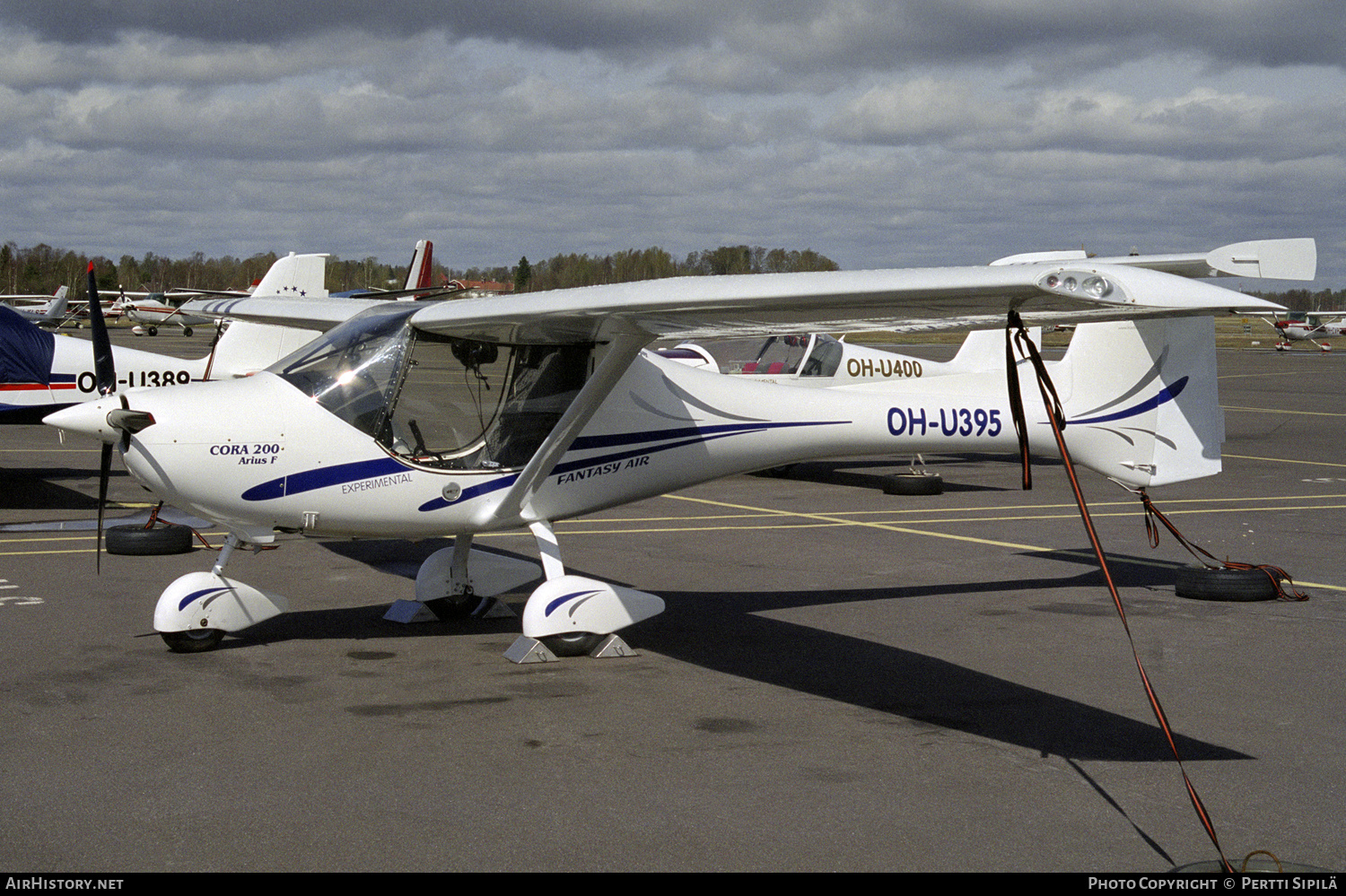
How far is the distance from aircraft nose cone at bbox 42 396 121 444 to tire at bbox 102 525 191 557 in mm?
4217

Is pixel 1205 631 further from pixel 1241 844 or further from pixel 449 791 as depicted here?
pixel 449 791

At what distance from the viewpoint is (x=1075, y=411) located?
31.5 ft

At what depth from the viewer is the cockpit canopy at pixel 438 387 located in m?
7.65

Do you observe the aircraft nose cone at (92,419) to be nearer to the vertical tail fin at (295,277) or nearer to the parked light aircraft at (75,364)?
the parked light aircraft at (75,364)

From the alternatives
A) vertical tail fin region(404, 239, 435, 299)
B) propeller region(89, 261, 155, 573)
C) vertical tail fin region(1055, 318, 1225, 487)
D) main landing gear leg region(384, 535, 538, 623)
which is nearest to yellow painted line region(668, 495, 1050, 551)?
vertical tail fin region(1055, 318, 1225, 487)

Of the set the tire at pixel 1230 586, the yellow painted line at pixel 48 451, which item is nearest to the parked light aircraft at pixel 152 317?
the yellow painted line at pixel 48 451

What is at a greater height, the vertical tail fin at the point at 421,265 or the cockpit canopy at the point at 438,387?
the vertical tail fin at the point at 421,265

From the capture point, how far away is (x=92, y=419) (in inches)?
282

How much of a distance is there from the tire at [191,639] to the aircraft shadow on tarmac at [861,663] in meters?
0.21

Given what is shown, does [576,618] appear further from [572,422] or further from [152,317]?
[152,317]

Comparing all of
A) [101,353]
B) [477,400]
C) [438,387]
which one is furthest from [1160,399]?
[101,353]

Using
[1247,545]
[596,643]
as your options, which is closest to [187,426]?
[596,643]

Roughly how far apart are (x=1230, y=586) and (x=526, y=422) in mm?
5492
